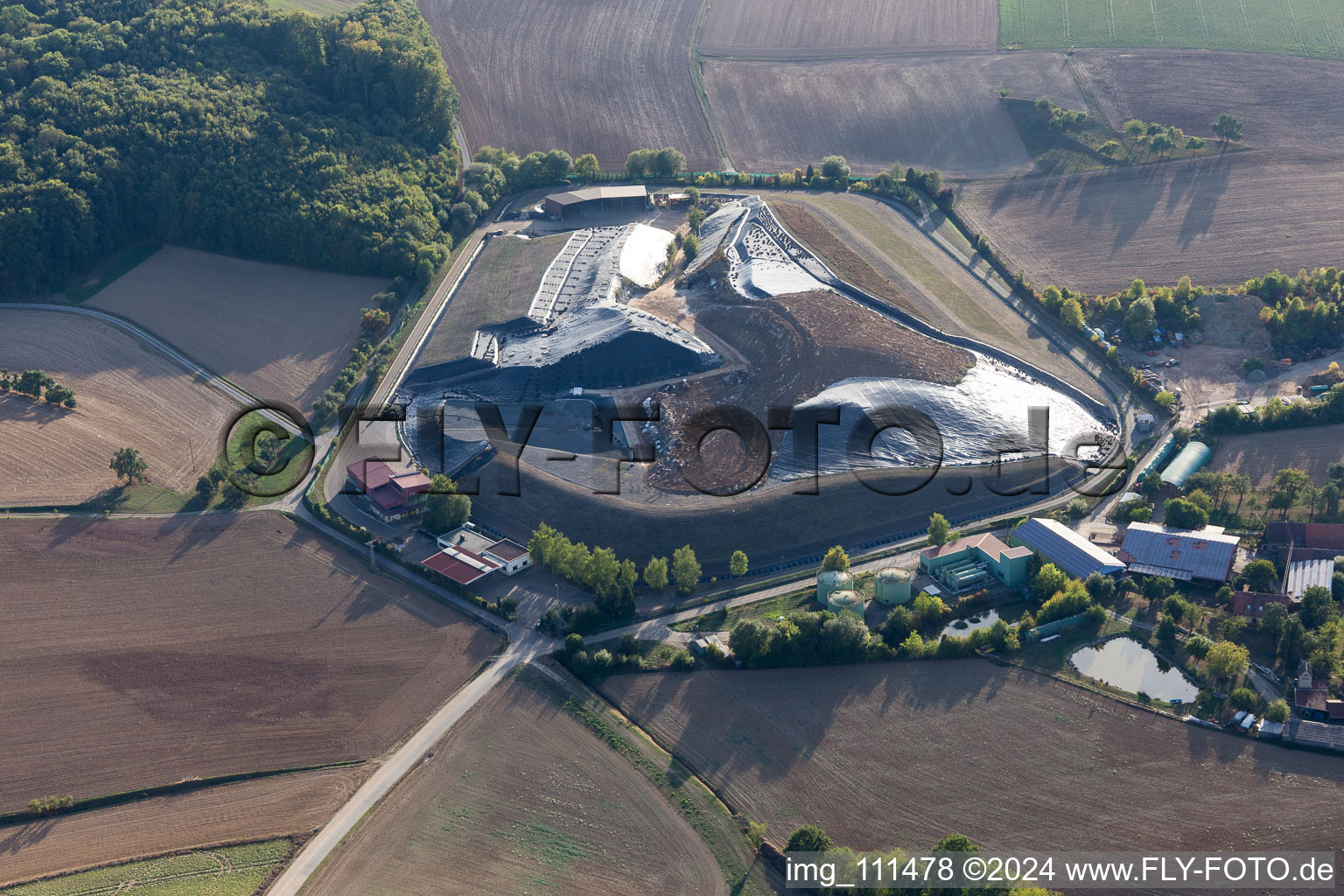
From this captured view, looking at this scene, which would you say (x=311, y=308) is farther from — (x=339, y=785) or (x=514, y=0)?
(x=514, y=0)

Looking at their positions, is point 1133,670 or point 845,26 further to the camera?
point 845,26

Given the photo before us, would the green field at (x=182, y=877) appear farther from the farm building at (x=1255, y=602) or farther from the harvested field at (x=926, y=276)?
the harvested field at (x=926, y=276)

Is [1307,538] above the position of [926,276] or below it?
below

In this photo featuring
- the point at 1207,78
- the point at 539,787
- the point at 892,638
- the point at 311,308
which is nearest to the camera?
the point at 539,787

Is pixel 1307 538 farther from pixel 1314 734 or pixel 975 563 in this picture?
pixel 975 563

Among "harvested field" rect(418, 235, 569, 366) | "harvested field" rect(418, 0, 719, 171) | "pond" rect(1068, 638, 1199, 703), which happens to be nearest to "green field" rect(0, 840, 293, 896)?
"pond" rect(1068, 638, 1199, 703)

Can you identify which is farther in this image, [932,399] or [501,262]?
[501,262]

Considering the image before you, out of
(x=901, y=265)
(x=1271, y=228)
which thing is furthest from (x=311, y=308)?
(x=1271, y=228)

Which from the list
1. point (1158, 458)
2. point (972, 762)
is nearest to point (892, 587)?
point (972, 762)
